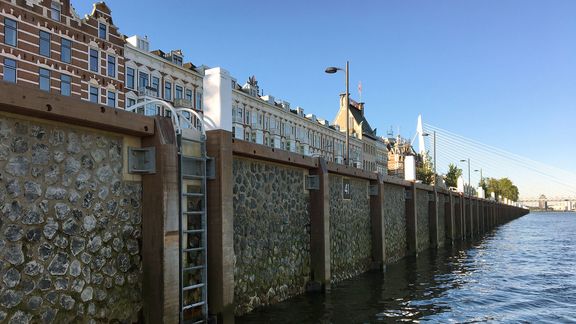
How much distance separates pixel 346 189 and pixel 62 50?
90.2ft

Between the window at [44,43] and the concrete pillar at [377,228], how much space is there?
26.3 metres

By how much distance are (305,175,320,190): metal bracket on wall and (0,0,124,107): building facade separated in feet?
66.2

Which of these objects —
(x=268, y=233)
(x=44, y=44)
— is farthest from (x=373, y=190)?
(x=44, y=44)

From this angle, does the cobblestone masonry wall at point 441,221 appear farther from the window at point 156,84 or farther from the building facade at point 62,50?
the window at point 156,84

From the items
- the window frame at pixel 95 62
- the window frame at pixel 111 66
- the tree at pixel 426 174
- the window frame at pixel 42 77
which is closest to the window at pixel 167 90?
the window frame at pixel 111 66

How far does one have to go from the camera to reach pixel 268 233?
420 inches

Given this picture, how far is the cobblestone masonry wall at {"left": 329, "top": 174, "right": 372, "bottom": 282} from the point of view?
14.3 m

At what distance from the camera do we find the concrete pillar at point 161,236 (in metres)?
6.77

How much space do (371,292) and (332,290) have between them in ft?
3.73

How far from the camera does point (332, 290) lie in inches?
503

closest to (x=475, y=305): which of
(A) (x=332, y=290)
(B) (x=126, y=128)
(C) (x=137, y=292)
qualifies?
(A) (x=332, y=290)

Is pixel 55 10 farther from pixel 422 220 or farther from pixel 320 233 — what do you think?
pixel 320 233

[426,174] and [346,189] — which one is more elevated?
[426,174]

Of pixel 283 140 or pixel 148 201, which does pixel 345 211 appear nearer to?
pixel 148 201
